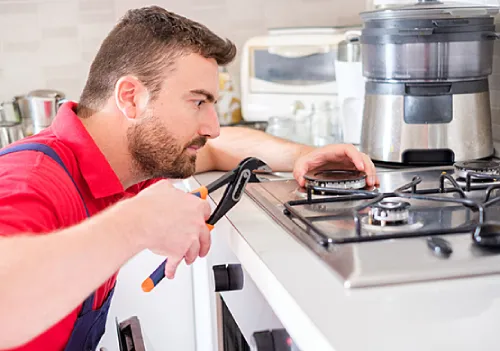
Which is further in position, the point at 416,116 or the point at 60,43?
the point at 60,43

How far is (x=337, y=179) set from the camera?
1.22 m

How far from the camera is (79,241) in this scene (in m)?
0.81

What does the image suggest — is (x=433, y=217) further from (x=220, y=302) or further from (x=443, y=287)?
(x=220, y=302)

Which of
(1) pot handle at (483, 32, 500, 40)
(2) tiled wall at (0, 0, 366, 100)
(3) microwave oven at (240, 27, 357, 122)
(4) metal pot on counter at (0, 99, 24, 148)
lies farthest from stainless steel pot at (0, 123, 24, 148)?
(1) pot handle at (483, 32, 500, 40)

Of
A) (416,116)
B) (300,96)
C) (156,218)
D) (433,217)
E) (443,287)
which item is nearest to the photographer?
(443,287)

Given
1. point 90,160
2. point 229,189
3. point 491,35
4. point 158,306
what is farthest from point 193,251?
point 491,35

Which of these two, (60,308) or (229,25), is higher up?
(229,25)

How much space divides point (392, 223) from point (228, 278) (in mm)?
258

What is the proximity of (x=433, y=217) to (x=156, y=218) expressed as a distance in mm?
382

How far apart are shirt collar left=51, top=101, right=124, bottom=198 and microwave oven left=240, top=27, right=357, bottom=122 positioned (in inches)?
40.5

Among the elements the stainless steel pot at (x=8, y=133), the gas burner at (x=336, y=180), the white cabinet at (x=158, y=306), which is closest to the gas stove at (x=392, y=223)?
the gas burner at (x=336, y=180)

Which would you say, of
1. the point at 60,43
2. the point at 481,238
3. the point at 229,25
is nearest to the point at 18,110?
the point at 60,43

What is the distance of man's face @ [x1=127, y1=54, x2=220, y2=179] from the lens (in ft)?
4.00

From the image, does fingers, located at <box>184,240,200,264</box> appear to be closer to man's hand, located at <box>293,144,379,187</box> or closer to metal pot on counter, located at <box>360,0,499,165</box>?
man's hand, located at <box>293,144,379,187</box>
